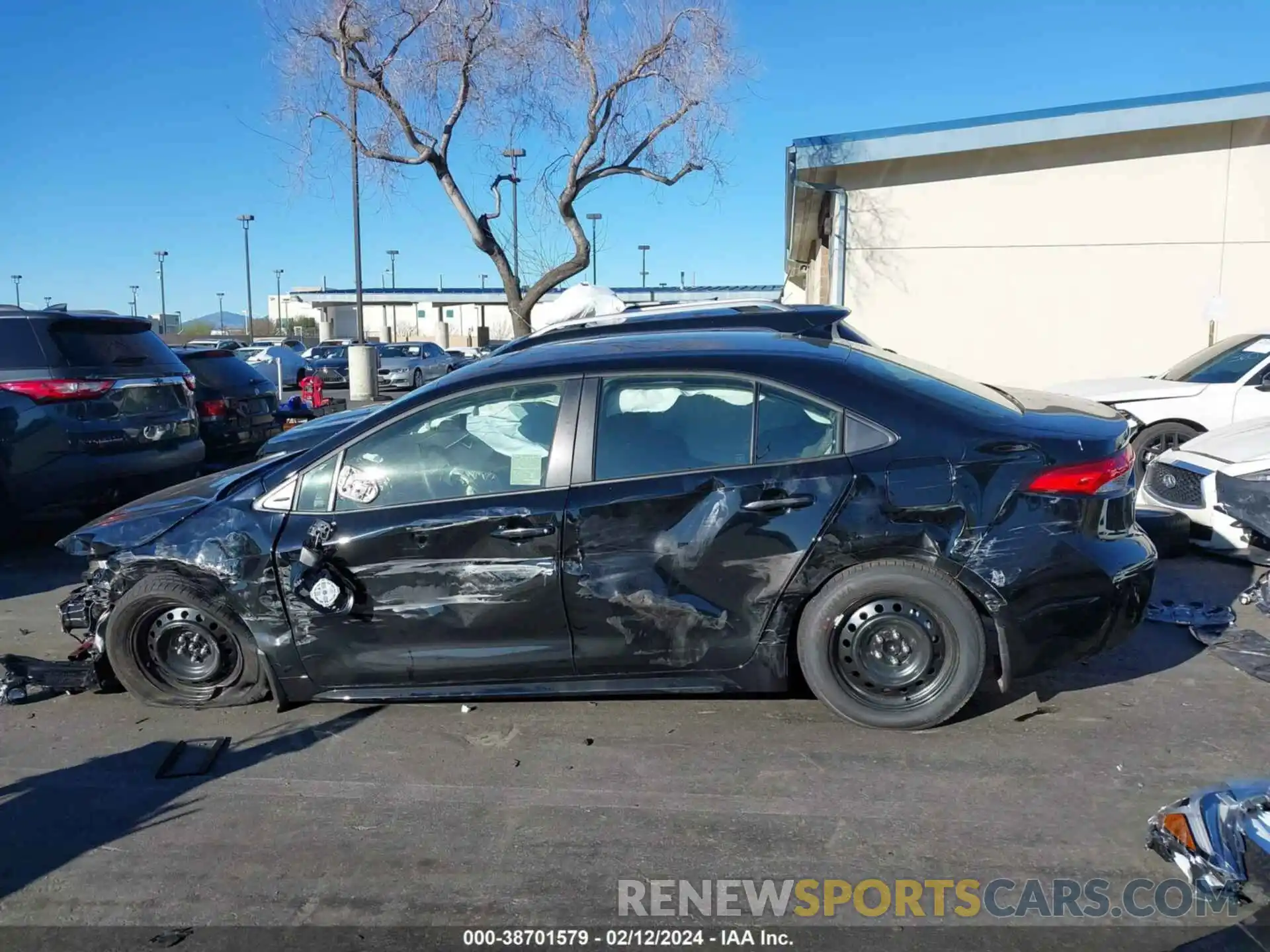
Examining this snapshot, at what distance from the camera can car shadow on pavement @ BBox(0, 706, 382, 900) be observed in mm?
3451

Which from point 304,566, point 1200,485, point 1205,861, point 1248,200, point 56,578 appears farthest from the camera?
point 1248,200

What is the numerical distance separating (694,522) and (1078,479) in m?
1.56

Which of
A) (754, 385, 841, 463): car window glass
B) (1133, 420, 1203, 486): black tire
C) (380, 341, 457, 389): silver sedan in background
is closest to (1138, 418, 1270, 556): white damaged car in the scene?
(1133, 420, 1203, 486): black tire

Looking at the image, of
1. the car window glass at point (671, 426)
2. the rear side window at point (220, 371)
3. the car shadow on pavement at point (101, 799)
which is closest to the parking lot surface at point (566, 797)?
the car shadow on pavement at point (101, 799)

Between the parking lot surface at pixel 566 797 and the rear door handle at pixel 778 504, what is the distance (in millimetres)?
976

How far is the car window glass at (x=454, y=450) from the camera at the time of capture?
421 centimetres

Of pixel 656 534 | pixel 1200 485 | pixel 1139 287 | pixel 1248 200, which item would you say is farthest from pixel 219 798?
pixel 1248 200

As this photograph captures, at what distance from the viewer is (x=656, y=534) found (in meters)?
4.02

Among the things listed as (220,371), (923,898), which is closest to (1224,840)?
(923,898)

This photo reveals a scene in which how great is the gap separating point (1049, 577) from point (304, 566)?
307cm

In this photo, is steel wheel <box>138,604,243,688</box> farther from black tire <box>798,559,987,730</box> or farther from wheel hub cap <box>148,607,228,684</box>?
black tire <box>798,559,987,730</box>

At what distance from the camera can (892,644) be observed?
13.3ft

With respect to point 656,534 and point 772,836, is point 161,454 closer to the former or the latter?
point 656,534

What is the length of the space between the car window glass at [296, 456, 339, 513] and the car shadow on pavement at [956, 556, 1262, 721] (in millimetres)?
2897
